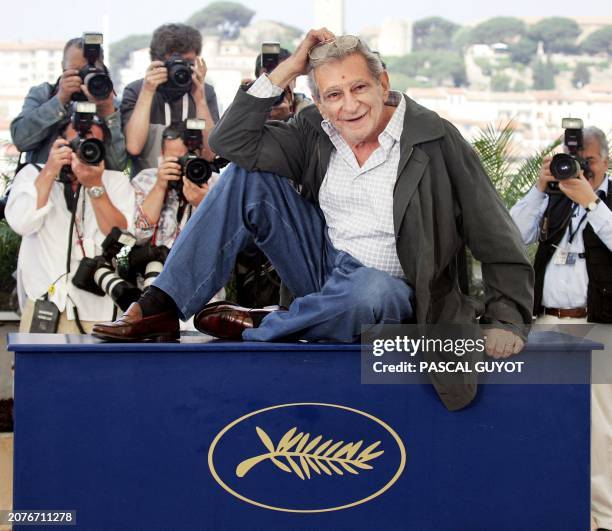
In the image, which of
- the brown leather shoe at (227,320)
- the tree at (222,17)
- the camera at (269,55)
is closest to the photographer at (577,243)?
the camera at (269,55)

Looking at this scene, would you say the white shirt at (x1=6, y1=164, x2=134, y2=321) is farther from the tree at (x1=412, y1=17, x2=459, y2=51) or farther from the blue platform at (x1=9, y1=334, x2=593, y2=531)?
the tree at (x1=412, y1=17, x2=459, y2=51)

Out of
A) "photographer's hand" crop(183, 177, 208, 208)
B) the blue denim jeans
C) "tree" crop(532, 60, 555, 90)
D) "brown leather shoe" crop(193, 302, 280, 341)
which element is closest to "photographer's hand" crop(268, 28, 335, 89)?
the blue denim jeans

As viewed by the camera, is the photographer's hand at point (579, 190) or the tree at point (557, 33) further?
the tree at point (557, 33)

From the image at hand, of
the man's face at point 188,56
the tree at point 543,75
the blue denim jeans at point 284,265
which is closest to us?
the blue denim jeans at point 284,265

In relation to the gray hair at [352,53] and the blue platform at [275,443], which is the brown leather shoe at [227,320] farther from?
the gray hair at [352,53]

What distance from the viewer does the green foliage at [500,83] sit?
752 cm

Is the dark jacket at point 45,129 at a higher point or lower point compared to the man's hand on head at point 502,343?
higher

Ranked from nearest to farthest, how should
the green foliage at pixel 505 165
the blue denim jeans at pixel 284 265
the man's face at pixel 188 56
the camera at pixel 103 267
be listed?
the blue denim jeans at pixel 284 265 < the camera at pixel 103 267 < the man's face at pixel 188 56 < the green foliage at pixel 505 165

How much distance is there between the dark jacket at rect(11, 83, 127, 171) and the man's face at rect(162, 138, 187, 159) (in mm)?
248

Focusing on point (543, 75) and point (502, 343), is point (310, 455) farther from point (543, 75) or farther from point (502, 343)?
point (543, 75)

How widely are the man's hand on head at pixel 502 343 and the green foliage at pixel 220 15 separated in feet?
15.5

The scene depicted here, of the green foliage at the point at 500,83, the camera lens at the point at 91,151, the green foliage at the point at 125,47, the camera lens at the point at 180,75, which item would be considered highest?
the green foliage at the point at 125,47

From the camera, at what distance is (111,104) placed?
185 inches

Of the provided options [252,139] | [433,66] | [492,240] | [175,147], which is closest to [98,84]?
[175,147]
